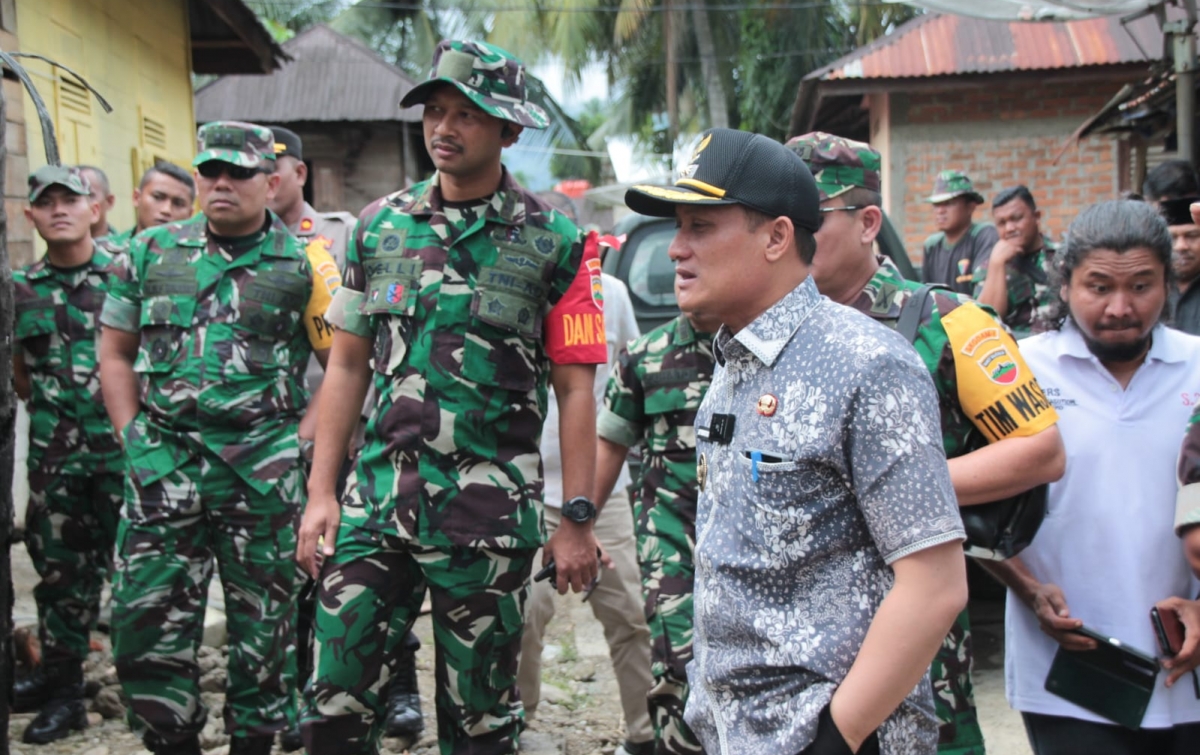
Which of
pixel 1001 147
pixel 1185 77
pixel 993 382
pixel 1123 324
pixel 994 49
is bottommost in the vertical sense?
pixel 993 382

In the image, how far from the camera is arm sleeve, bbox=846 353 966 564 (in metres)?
1.86

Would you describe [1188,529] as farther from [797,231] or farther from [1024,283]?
[1024,283]

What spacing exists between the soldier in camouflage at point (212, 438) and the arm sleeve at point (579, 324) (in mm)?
1272

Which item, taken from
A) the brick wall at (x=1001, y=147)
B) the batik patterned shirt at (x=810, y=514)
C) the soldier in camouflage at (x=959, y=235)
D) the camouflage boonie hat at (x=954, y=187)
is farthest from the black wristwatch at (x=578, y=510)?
the brick wall at (x=1001, y=147)

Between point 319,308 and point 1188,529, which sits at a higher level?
point 319,308

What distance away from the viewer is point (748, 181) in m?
2.05

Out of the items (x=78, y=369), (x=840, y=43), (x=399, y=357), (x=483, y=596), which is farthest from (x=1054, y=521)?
(x=840, y=43)

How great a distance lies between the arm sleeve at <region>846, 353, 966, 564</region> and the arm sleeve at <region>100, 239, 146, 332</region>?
318cm

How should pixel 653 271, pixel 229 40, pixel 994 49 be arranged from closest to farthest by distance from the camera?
1. pixel 653 271
2. pixel 994 49
3. pixel 229 40

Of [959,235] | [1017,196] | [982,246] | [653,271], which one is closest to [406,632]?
[653,271]

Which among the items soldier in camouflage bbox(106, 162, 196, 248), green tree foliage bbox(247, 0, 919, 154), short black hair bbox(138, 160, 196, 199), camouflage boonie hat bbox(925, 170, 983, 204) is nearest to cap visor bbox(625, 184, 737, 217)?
soldier in camouflage bbox(106, 162, 196, 248)

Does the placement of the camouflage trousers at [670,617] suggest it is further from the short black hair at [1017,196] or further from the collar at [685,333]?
the short black hair at [1017,196]

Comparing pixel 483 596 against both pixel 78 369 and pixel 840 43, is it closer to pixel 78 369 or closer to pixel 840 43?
pixel 78 369

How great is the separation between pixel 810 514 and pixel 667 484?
190 centimetres
